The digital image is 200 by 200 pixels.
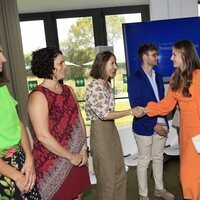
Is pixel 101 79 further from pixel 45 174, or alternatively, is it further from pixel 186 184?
pixel 186 184

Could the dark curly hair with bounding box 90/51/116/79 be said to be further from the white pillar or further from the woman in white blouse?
the white pillar

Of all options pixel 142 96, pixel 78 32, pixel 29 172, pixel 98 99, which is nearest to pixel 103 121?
pixel 98 99

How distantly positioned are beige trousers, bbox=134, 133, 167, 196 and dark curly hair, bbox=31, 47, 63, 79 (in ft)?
4.17

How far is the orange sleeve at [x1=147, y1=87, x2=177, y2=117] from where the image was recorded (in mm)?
2436

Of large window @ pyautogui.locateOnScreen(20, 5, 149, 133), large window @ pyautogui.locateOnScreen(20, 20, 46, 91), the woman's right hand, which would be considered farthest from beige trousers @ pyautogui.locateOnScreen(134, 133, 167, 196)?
large window @ pyautogui.locateOnScreen(20, 20, 46, 91)

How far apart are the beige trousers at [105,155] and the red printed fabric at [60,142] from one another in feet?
1.66

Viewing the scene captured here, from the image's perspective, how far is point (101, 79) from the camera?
225 centimetres

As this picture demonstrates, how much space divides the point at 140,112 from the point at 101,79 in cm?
51

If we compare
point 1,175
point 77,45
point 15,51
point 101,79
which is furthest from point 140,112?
point 77,45

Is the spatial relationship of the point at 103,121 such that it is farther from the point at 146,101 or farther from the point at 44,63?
the point at 44,63

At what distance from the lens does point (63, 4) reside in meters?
4.37

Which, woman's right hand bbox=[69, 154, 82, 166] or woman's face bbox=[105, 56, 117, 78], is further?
woman's face bbox=[105, 56, 117, 78]

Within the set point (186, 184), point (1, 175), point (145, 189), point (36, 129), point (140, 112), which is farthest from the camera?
point (145, 189)

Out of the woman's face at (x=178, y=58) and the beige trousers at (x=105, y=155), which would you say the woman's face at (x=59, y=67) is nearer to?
the beige trousers at (x=105, y=155)
